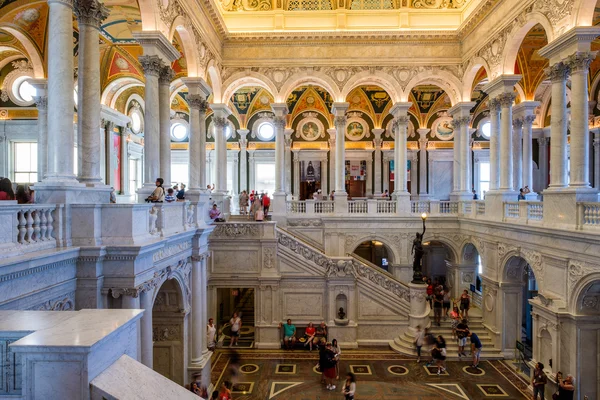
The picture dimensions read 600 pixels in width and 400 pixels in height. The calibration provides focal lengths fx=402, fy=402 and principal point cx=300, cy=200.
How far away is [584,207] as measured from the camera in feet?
35.6

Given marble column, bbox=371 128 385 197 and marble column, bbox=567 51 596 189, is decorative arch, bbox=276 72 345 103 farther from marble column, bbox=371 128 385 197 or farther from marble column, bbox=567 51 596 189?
marble column, bbox=567 51 596 189

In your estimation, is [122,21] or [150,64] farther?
[122,21]

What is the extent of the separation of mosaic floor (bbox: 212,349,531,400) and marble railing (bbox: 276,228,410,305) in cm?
262

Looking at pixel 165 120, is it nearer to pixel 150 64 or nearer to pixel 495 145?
pixel 150 64

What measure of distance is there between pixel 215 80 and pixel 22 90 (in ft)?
30.5

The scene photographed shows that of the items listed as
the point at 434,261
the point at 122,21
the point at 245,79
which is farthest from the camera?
the point at 434,261

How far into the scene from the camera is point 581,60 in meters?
11.8

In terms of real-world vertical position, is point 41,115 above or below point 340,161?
above

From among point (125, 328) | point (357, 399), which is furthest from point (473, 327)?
point (125, 328)

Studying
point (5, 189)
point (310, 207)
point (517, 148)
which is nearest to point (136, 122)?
point (310, 207)

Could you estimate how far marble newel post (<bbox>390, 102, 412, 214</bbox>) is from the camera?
65.6 ft

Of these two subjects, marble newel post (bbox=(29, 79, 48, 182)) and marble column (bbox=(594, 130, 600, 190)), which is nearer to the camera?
marble newel post (bbox=(29, 79, 48, 182))

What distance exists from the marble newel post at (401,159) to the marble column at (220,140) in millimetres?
8773

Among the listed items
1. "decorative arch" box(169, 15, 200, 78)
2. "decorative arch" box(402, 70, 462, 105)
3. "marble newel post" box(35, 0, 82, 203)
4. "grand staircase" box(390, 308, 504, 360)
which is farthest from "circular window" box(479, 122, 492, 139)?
"marble newel post" box(35, 0, 82, 203)
